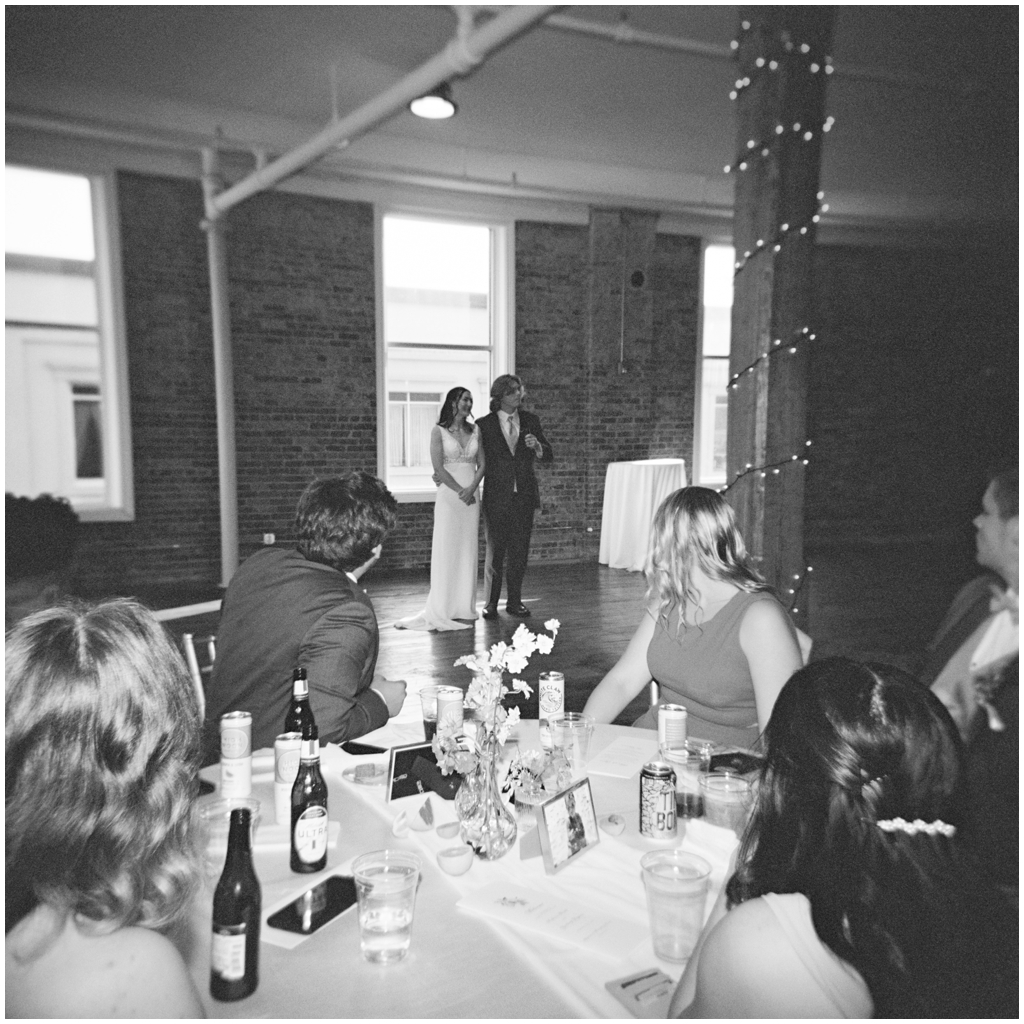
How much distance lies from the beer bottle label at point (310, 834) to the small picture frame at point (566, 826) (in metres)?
0.32

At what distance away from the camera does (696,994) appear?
A: 2.74 ft

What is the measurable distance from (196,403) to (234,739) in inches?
223

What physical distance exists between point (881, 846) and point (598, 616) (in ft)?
15.7

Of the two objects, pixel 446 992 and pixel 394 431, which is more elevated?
pixel 394 431

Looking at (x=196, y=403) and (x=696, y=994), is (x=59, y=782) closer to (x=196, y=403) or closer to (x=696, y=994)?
(x=696, y=994)

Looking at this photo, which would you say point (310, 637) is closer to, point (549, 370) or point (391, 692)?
point (391, 692)

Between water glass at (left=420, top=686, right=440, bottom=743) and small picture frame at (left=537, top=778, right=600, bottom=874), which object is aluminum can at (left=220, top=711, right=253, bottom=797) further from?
small picture frame at (left=537, top=778, right=600, bottom=874)

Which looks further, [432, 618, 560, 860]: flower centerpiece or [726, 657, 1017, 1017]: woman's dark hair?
[432, 618, 560, 860]: flower centerpiece

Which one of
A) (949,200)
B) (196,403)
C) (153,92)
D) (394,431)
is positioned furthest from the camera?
(949,200)

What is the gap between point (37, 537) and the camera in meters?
2.22

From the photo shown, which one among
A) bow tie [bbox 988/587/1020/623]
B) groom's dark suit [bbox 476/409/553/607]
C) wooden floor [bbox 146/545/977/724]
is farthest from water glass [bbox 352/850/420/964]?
groom's dark suit [bbox 476/409/553/607]

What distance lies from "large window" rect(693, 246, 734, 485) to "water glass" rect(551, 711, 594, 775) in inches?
281

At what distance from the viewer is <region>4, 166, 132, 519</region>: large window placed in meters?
6.07

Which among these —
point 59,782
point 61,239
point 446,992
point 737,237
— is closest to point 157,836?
point 59,782
